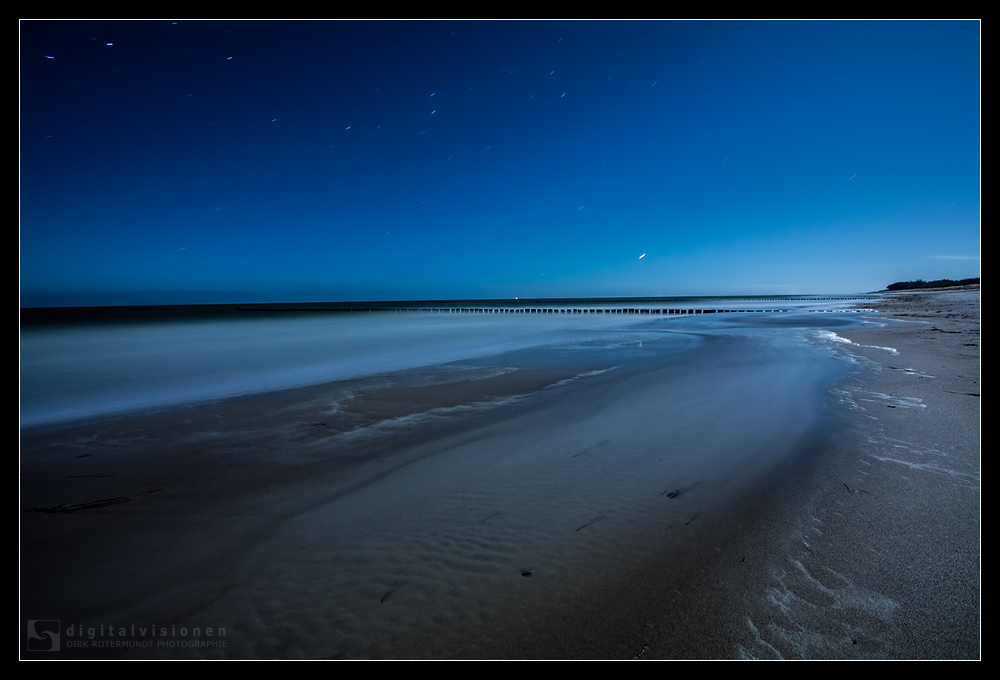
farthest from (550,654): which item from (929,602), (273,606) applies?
(929,602)

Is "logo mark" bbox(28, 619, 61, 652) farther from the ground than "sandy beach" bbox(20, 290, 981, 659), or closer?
closer

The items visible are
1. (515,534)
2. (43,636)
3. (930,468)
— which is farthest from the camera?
(930,468)

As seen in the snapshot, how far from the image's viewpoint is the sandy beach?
2.48 m

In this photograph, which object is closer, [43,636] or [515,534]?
[43,636]

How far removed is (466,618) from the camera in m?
2.57

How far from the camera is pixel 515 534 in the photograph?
3.49 meters

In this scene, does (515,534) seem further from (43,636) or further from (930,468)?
(930,468)

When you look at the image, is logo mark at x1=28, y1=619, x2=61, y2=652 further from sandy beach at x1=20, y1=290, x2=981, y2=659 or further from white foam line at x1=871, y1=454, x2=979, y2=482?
white foam line at x1=871, y1=454, x2=979, y2=482

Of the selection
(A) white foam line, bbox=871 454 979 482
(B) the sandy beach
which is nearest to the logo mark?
(B) the sandy beach

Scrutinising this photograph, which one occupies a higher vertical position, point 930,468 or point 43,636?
point 930,468

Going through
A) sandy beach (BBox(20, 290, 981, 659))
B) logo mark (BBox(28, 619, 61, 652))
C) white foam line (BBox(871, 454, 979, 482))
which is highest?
white foam line (BBox(871, 454, 979, 482))

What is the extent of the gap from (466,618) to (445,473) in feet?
7.53

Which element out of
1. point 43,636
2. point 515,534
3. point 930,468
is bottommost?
point 43,636

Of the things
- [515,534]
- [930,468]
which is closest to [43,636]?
[515,534]
